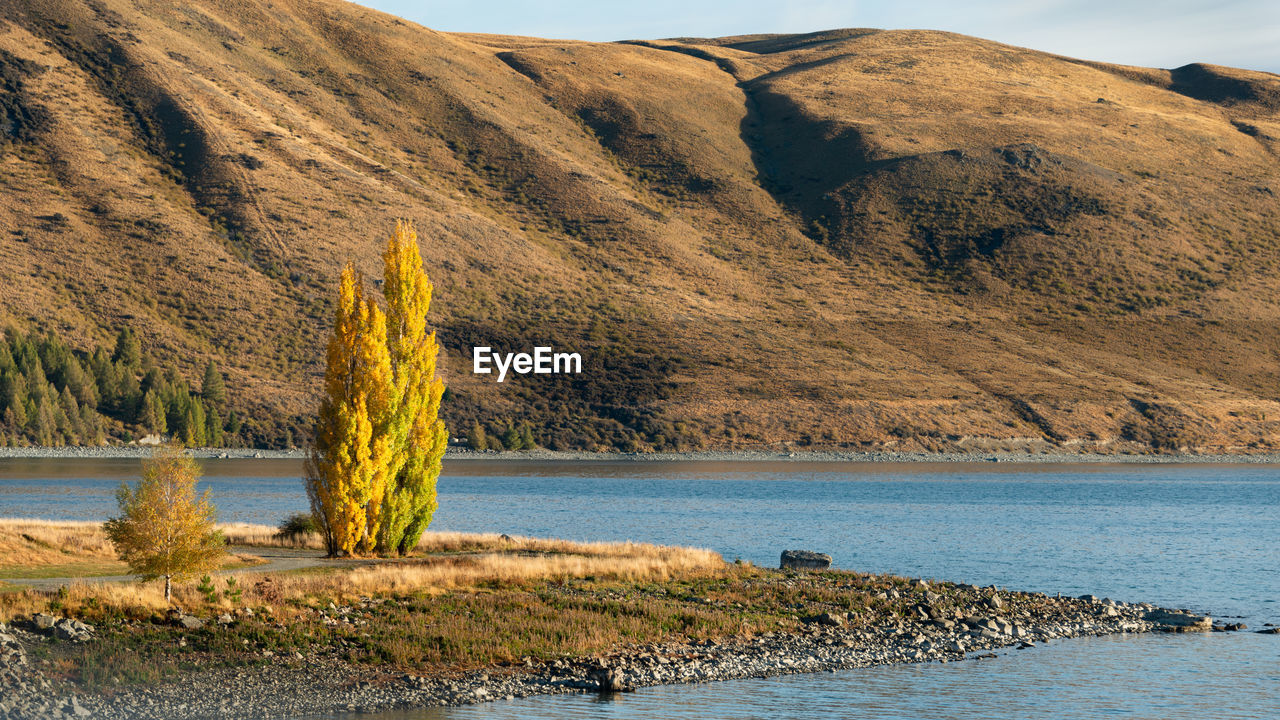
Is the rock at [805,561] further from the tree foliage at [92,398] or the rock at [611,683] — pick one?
the tree foliage at [92,398]

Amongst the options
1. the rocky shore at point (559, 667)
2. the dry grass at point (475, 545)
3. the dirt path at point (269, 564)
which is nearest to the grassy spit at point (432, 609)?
the rocky shore at point (559, 667)

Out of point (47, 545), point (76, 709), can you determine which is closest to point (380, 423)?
point (47, 545)

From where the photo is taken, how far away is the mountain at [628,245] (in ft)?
409

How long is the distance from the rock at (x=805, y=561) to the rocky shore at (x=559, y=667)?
7757 mm

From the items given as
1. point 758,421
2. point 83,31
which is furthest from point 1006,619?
point 83,31

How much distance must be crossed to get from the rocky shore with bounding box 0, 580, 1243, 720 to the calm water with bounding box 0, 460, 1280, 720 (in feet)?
2.78

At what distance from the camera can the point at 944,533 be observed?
58.4 m

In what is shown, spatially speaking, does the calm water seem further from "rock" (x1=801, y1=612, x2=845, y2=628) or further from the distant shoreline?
"rock" (x1=801, y1=612, x2=845, y2=628)

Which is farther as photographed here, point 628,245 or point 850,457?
point 628,245

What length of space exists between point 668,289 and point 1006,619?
121 m

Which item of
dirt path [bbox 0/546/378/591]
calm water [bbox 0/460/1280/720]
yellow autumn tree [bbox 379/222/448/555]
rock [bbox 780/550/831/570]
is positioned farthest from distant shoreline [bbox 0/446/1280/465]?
yellow autumn tree [bbox 379/222/448/555]

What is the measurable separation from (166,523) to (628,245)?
137116mm

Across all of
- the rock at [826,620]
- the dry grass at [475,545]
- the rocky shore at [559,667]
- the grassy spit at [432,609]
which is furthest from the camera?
the dry grass at [475,545]

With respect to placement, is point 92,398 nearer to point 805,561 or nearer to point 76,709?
point 805,561
